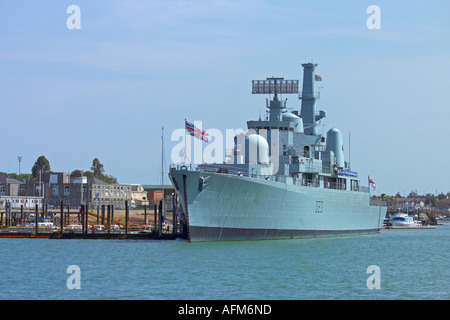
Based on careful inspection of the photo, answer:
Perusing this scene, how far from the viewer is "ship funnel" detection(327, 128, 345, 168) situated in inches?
2815

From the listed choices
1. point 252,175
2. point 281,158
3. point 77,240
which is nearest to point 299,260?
point 252,175

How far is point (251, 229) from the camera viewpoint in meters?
51.4

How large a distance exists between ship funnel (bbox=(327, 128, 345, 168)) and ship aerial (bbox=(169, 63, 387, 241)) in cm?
10

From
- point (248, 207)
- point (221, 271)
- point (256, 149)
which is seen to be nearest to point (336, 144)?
point (256, 149)

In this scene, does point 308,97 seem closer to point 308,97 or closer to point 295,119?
point 308,97

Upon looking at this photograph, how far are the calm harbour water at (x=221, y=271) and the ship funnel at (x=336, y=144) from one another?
19.3 m

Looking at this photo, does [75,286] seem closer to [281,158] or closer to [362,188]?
[281,158]

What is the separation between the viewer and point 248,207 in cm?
5025

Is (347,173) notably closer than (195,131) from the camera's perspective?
No

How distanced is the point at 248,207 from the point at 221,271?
589 inches

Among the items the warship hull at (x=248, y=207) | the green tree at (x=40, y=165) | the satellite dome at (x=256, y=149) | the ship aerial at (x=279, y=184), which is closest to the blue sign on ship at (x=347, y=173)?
the ship aerial at (x=279, y=184)

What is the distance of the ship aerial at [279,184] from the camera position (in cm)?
4816

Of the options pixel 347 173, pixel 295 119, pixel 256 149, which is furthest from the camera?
pixel 347 173

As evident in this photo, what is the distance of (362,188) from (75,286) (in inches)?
1915
